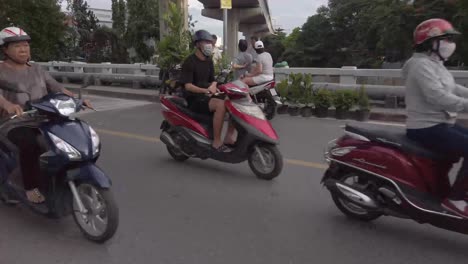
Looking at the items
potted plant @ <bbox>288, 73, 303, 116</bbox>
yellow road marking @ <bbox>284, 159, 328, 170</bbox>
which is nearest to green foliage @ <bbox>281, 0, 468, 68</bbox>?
potted plant @ <bbox>288, 73, 303, 116</bbox>

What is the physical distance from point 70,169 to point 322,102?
7.32m

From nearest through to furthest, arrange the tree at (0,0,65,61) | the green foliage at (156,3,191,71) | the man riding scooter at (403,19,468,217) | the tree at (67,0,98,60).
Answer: the man riding scooter at (403,19,468,217) → the green foliage at (156,3,191,71) → the tree at (0,0,65,61) → the tree at (67,0,98,60)

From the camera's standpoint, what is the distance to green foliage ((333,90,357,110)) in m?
9.88

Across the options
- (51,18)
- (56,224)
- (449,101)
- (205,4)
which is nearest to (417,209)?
(449,101)

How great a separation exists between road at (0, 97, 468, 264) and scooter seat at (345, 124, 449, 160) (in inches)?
28.0

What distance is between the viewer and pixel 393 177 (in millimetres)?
3641

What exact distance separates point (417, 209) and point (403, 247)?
34 cm

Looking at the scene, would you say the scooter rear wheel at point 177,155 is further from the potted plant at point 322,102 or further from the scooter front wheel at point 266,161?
the potted plant at point 322,102

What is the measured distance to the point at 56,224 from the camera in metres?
4.19

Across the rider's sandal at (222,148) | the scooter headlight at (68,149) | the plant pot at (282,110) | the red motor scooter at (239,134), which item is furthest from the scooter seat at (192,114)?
the plant pot at (282,110)

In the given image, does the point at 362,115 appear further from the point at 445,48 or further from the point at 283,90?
the point at 445,48

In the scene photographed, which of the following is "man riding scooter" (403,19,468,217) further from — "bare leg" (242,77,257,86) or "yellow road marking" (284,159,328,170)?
"bare leg" (242,77,257,86)

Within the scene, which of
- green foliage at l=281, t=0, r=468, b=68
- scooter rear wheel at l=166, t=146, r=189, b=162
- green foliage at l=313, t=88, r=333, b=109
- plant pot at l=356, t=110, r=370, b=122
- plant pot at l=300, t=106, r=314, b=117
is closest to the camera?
scooter rear wheel at l=166, t=146, r=189, b=162

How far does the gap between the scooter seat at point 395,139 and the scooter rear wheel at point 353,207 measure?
36cm
